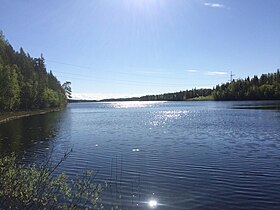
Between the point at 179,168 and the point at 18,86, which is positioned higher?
the point at 18,86

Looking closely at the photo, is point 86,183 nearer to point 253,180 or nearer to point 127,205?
point 127,205

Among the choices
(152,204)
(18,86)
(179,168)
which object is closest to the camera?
(152,204)

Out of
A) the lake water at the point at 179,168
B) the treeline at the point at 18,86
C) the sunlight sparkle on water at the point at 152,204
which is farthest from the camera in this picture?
the treeline at the point at 18,86

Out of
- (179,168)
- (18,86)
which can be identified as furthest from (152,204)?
(18,86)

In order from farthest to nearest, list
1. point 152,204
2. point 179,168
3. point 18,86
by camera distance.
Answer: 1. point 18,86
2. point 179,168
3. point 152,204

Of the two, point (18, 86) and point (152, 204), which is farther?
point (18, 86)

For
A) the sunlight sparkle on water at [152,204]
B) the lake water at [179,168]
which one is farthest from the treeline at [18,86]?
the sunlight sparkle on water at [152,204]

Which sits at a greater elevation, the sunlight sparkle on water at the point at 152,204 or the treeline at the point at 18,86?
the treeline at the point at 18,86

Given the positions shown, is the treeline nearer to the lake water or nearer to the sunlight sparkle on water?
the lake water

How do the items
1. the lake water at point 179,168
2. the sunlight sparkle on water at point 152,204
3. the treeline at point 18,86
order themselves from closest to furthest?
the sunlight sparkle on water at point 152,204 → the lake water at point 179,168 → the treeline at point 18,86

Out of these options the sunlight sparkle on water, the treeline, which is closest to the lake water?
the sunlight sparkle on water

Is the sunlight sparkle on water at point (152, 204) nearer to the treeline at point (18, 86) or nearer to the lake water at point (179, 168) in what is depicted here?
the lake water at point (179, 168)

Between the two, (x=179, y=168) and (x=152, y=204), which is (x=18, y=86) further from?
(x=152, y=204)

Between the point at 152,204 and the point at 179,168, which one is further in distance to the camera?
the point at 179,168
